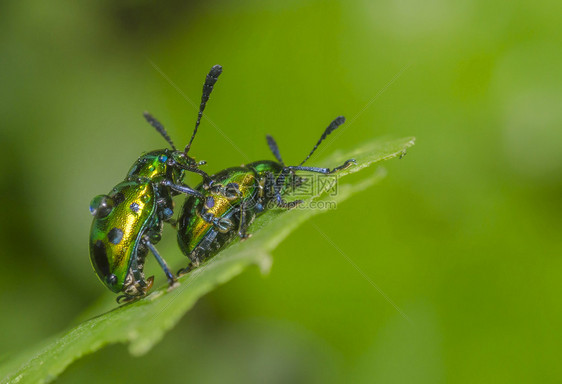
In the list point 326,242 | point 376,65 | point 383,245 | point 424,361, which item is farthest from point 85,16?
point 424,361

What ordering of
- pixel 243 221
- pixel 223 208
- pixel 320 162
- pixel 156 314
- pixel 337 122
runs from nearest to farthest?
pixel 156 314 → pixel 243 221 → pixel 223 208 → pixel 337 122 → pixel 320 162

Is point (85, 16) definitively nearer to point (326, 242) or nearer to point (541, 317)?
point (326, 242)

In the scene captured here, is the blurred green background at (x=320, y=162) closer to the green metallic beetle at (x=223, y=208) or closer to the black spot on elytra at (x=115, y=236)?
the green metallic beetle at (x=223, y=208)

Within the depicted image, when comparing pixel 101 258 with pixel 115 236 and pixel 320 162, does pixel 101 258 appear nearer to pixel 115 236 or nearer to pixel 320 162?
pixel 115 236

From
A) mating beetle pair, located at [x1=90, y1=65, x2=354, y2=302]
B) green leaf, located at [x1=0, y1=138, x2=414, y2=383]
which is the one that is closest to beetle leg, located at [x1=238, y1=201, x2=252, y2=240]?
mating beetle pair, located at [x1=90, y1=65, x2=354, y2=302]

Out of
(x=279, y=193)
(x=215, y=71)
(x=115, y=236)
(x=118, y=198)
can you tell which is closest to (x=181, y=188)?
(x=118, y=198)
